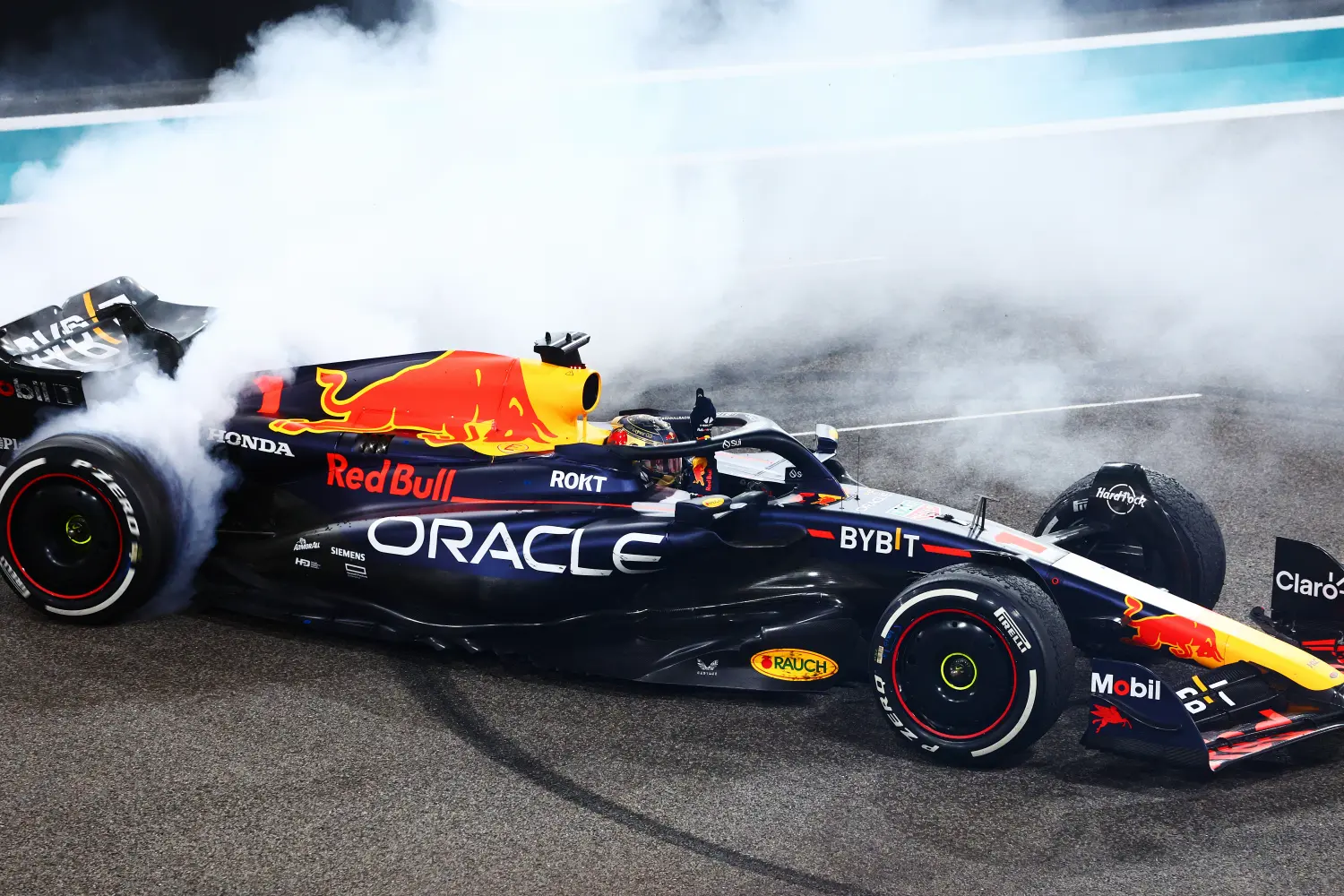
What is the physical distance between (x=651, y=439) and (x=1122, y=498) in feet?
6.20

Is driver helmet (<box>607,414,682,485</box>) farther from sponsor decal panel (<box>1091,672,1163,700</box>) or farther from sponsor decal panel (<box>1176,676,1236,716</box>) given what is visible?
sponsor decal panel (<box>1176,676,1236,716</box>)

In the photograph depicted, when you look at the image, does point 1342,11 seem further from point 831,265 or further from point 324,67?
point 324,67

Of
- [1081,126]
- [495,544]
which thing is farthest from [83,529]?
[1081,126]

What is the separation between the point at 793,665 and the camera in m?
5.07

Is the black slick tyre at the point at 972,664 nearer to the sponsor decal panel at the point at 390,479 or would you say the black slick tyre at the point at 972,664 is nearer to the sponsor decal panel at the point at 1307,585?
the sponsor decal panel at the point at 1307,585

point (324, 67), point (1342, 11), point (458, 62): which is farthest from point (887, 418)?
point (1342, 11)

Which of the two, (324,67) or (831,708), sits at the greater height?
(324,67)

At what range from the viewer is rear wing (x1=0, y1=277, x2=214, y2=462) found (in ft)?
19.3

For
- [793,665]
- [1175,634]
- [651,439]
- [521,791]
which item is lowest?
[521,791]

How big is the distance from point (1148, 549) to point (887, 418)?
3.16 m

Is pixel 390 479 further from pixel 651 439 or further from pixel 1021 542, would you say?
pixel 1021 542

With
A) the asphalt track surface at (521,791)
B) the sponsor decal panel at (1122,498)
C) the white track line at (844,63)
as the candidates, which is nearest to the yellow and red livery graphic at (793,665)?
the asphalt track surface at (521,791)

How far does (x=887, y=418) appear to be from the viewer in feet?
28.2

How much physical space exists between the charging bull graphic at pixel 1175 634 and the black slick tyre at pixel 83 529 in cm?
370
